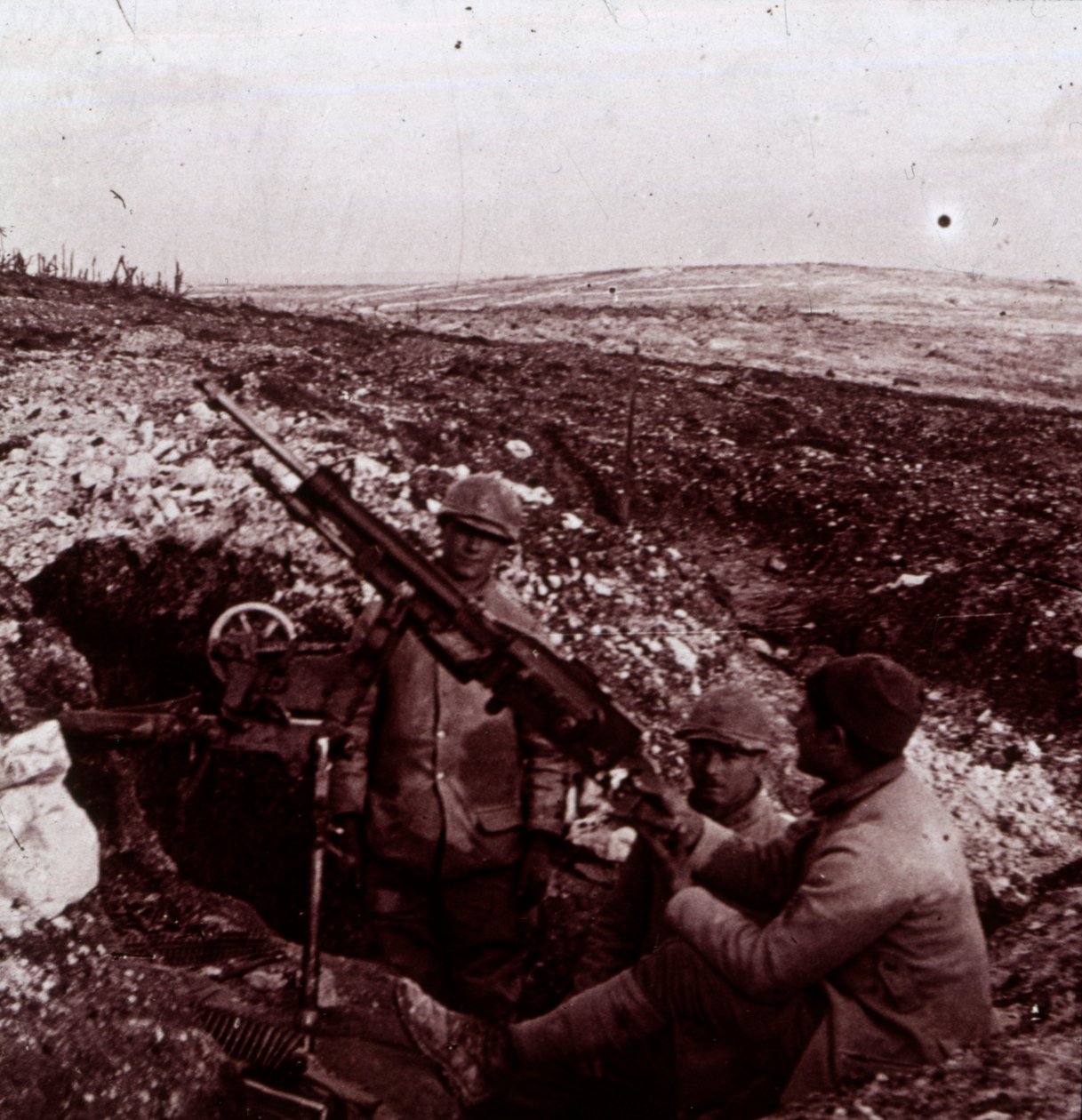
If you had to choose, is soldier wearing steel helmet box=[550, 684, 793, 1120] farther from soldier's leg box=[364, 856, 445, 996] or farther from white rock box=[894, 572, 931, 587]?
white rock box=[894, 572, 931, 587]

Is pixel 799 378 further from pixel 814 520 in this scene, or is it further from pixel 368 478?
pixel 368 478

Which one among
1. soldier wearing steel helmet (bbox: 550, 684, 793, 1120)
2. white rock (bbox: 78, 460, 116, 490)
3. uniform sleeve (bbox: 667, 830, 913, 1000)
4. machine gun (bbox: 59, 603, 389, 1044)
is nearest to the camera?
uniform sleeve (bbox: 667, 830, 913, 1000)

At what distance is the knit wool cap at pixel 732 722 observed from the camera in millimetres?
3453

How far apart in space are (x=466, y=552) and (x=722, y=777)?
1093 mm

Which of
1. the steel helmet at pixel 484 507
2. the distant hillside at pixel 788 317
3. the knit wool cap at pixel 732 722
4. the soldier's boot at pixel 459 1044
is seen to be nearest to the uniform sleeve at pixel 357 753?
the steel helmet at pixel 484 507

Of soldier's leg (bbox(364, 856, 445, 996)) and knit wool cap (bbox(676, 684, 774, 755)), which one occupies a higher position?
knit wool cap (bbox(676, 684, 774, 755))

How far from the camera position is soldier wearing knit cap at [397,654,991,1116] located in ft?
8.89

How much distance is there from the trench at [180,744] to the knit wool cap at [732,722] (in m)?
1.55

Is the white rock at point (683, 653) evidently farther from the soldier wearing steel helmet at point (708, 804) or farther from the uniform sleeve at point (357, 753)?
the uniform sleeve at point (357, 753)

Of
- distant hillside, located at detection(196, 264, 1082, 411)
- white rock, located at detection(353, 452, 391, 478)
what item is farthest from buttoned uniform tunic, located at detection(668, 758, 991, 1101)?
distant hillside, located at detection(196, 264, 1082, 411)

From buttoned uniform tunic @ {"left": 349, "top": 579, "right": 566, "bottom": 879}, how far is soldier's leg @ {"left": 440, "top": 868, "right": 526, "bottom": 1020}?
2.6 inches

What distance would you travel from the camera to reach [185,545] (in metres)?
4.50

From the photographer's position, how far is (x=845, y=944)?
→ 8.85 feet

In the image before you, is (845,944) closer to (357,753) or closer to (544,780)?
(544,780)
